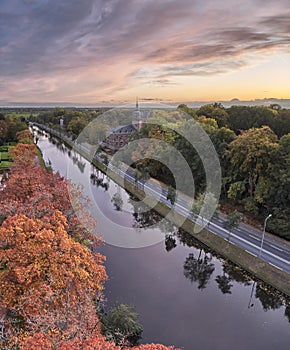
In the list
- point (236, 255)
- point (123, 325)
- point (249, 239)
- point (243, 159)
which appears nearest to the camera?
point (123, 325)

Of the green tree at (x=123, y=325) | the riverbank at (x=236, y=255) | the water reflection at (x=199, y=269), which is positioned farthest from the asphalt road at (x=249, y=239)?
the green tree at (x=123, y=325)

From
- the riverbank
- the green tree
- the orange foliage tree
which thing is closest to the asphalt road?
the riverbank

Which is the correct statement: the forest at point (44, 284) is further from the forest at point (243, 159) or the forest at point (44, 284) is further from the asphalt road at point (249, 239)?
the forest at point (243, 159)

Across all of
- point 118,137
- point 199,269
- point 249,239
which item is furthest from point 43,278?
point 118,137

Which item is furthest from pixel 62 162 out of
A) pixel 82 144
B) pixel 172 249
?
pixel 172 249

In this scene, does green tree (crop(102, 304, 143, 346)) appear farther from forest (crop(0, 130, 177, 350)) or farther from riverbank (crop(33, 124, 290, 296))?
riverbank (crop(33, 124, 290, 296))

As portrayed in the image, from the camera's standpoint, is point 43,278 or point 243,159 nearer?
point 43,278

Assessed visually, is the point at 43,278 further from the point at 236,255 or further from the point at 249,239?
the point at 249,239

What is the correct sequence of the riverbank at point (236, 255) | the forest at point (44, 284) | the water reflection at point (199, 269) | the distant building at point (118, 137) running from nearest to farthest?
the forest at point (44, 284) → the riverbank at point (236, 255) → the water reflection at point (199, 269) → the distant building at point (118, 137)
